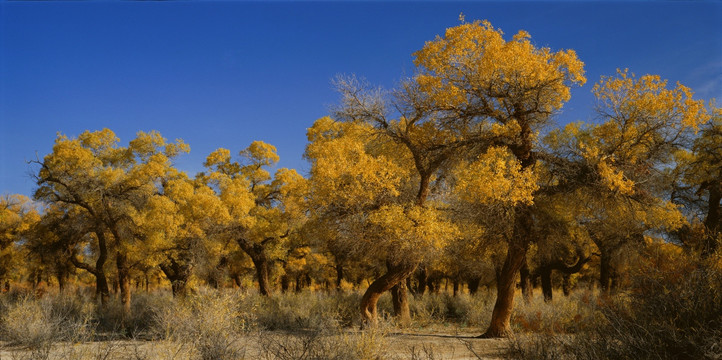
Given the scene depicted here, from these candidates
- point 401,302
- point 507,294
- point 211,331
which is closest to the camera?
point 211,331

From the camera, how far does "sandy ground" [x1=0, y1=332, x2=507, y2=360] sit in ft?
21.1

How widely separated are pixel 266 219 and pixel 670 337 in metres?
19.3

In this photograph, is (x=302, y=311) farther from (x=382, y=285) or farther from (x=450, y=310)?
(x=450, y=310)

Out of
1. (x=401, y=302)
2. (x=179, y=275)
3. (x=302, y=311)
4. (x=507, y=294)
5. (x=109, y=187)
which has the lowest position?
(x=302, y=311)

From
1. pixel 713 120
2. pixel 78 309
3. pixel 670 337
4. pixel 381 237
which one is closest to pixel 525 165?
pixel 381 237

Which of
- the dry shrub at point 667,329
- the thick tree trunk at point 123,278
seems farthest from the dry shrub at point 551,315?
the thick tree trunk at point 123,278

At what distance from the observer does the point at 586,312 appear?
13.9 m

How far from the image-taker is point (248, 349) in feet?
28.0

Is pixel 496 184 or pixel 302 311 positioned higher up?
Answer: pixel 496 184

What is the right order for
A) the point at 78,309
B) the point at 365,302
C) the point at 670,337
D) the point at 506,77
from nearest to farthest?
the point at 670,337
the point at 506,77
the point at 365,302
the point at 78,309

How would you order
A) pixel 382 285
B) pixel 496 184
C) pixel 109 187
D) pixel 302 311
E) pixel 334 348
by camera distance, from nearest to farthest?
pixel 334 348, pixel 496 184, pixel 382 285, pixel 302 311, pixel 109 187

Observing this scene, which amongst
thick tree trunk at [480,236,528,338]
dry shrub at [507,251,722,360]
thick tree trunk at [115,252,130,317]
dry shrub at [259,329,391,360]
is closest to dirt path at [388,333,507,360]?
thick tree trunk at [480,236,528,338]

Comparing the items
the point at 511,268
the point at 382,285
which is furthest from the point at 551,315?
the point at 382,285

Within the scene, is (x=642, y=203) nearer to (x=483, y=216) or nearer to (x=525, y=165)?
(x=525, y=165)
